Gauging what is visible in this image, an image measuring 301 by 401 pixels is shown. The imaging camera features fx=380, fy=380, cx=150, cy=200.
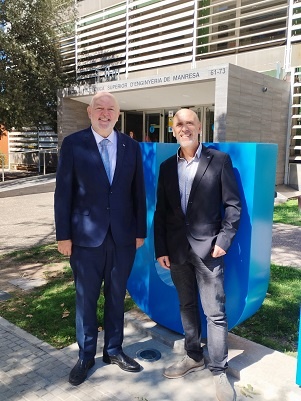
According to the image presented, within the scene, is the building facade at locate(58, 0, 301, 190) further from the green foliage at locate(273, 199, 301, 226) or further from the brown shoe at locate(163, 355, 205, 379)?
the brown shoe at locate(163, 355, 205, 379)

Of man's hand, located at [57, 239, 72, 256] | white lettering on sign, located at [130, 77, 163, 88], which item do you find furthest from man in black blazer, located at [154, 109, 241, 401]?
white lettering on sign, located at [130, 77, 163, 88]

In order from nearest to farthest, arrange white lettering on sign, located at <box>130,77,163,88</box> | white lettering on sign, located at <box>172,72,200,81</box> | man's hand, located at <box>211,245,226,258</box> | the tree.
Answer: man's hand, located at <box>211,245,226,258</box> → white lettering on sign, located at <box>172,72,200,81</box> → white lettering on sign, located at <box>130,77,163,88</box> → the tree

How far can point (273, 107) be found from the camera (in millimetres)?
12562

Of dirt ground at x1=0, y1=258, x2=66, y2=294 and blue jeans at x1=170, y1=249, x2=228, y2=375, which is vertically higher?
blue jeans at x1=170, y1=249, x2=228, y2=375

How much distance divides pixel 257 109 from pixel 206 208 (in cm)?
1010

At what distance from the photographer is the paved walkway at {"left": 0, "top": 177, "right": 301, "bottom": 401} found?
8.64ft

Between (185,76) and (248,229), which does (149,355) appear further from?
(185,76)

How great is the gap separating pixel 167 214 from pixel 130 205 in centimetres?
29

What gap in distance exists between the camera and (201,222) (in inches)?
102

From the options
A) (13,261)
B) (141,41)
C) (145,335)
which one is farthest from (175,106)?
(145,335)

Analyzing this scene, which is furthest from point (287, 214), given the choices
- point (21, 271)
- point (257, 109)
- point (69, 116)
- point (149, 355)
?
point (69, 116)

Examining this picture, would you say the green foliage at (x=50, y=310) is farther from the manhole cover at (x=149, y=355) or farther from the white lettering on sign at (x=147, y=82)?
the white lettering on sign at (x=147, y=82)

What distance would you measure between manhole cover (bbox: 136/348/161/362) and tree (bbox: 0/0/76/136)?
38.9 feet

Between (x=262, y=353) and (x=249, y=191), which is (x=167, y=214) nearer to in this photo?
(x=249, y=191)
